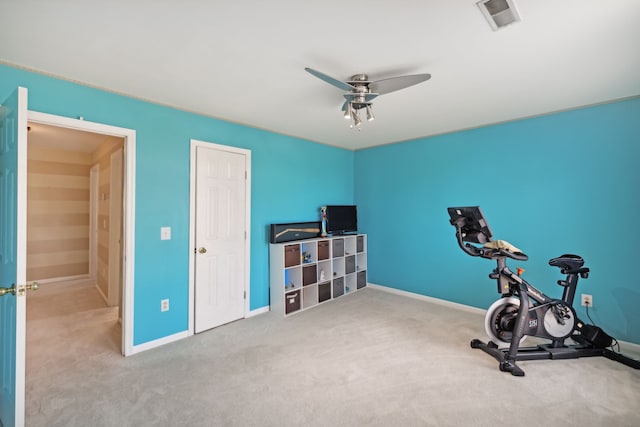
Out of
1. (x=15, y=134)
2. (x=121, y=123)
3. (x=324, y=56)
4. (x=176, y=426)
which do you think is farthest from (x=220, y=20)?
(x=176, y=426)

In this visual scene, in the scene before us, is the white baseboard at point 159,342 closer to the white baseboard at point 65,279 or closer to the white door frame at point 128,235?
the white door frame at point 128,235

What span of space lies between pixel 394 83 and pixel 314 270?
274 centimetres

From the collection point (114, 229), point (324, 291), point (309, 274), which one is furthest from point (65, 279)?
point (324, 291)

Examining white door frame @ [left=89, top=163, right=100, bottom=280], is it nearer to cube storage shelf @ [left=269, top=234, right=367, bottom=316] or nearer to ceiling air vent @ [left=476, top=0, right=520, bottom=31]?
cube storage shelf @ [left=269, top=234, right=367, bottom=316]

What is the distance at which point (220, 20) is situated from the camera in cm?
163

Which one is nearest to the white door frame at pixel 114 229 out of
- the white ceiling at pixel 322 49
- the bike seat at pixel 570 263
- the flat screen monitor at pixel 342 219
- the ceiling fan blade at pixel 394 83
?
the white ceiling at pixel 322 49

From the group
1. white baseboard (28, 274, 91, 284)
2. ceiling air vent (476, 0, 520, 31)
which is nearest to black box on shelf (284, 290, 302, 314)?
ceiling air vent (476, 0, 520, 31)

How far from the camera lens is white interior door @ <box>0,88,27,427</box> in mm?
1385

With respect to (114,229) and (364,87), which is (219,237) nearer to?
(114,229)

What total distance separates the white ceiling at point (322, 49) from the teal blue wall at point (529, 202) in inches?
17.1

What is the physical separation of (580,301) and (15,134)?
488cm

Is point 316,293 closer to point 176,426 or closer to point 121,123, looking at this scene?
point 176,426

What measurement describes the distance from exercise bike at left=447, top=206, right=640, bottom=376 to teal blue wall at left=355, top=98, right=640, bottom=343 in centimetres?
53

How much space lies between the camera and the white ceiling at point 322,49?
1555mm
